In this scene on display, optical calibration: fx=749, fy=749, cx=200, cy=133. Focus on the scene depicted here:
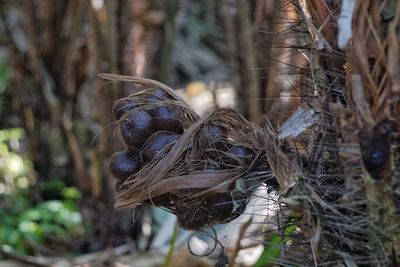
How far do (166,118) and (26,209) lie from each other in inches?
124

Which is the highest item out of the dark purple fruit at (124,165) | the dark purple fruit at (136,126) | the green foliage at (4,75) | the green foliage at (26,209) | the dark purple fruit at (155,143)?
the dark purple fruit at (136,126)

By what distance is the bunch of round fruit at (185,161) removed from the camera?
1399 mm

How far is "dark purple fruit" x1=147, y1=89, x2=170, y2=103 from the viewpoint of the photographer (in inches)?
58.8

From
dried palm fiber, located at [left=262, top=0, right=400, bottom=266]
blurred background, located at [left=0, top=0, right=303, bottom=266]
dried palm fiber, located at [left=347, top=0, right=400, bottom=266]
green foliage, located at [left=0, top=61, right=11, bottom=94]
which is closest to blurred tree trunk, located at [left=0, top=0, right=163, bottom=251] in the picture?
blurred background, located at [left=0, top=0, right=303, bottom=266]

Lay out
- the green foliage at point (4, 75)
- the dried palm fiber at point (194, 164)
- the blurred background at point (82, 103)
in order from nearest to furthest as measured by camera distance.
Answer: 1. the dried palm fiber at point (194, 164)
2. the blurred background at point (82, 103)
3. the green foliage at point (4, 75)

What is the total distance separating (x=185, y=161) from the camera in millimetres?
1424

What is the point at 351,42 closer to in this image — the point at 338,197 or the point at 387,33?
the point at 387,33

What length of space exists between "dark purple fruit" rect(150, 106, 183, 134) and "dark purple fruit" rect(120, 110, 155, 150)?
0.05 feet

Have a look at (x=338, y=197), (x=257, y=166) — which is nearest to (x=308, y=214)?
(x=338, y=197)

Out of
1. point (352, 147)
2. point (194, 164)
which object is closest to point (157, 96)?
point (194, 164)

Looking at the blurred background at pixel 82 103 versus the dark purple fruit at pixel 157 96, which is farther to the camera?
the blurred background at pixel 82 103

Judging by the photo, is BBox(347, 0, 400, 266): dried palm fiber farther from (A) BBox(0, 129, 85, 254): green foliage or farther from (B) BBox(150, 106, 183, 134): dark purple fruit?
(A) BBox(0, 129, 85, 254): green foliage

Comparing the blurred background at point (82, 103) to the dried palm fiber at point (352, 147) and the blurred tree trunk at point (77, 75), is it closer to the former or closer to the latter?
the blurred tree trunk at point (77, 75)

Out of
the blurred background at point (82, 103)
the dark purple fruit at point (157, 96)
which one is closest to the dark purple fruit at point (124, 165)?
the dark purple fruit at point (157, 96)
